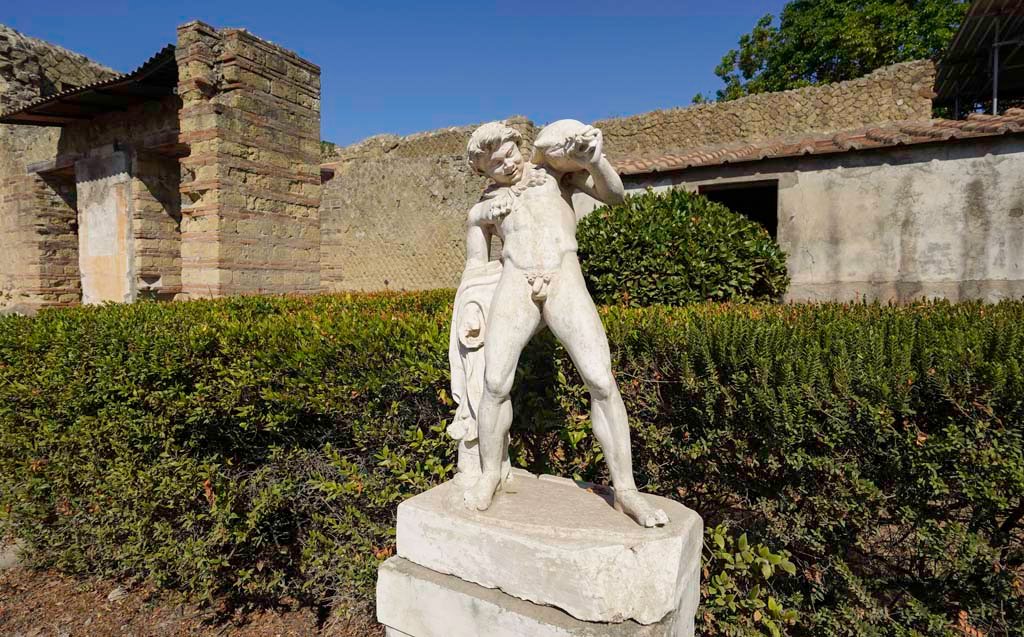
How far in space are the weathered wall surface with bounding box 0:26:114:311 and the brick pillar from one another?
607cm

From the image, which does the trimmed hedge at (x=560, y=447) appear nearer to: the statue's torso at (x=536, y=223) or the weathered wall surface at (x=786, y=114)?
the statue's torso at (x=536, y=223)

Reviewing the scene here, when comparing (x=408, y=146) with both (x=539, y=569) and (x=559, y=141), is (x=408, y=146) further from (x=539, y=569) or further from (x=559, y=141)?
(x=539, y=569)

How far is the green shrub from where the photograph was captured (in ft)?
19.6

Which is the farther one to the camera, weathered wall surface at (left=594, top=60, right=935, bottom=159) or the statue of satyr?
weathered wall surface at (left=594, top=60, right=935, bottom=159)

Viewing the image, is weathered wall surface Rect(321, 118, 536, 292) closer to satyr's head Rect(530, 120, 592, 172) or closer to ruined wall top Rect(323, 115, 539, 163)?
ruined wall top Rect(323, 115, 539, 163)

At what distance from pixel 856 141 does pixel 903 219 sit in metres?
1.30

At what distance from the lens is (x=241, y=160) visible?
7492 millimetres

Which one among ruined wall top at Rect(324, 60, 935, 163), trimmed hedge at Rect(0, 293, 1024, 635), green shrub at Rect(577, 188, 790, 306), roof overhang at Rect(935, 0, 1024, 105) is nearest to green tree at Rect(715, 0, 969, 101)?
roof overhang at Rect(935, 0, 1024, 105)

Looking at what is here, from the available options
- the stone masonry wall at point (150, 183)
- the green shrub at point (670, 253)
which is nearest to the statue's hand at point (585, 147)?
the green shrub at point (670, 253)

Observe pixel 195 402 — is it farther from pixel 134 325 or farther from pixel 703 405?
pixel 703 405

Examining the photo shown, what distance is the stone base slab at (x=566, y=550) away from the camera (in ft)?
6.41

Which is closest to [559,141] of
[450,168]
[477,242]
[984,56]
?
[477,242]

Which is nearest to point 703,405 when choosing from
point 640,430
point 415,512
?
point 640,430

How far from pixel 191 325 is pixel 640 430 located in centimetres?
287
